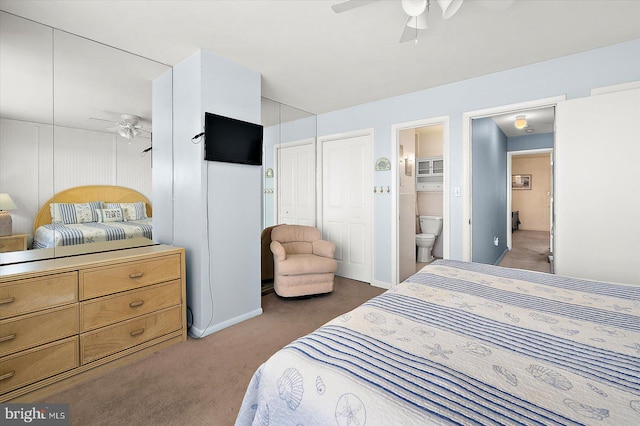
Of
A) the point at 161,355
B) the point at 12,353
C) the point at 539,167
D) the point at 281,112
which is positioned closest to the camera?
the point at 12,353

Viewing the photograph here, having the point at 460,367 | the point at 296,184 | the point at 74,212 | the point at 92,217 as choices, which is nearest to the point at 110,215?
the point at 92,217

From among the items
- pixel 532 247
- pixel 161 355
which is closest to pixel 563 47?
pixel 161 355

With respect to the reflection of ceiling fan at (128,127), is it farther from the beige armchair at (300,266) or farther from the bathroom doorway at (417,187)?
the bathroom doorway at (417,187)

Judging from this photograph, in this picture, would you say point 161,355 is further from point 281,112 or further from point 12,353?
point 281,112

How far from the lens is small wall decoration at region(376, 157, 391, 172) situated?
12.7 ft

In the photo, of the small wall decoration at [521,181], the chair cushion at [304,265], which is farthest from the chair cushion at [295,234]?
the small wall decoration at [521,181]

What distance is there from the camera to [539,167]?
8.88 metres

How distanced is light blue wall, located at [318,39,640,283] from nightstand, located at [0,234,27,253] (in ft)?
11.5

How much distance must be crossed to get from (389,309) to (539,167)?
10062 millimetres

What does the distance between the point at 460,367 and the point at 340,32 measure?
237cm

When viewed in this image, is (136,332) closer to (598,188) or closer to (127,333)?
(127,333)

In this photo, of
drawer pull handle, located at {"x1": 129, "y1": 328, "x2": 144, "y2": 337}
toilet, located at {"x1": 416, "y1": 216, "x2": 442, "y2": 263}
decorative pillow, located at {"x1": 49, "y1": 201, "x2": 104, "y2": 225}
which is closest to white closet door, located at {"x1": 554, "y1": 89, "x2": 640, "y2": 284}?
toilet, located at {"x1": 416, "y1": 216, "x2": 442, "y2": 263}

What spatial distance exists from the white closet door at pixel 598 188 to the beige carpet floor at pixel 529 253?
2427 millimetres

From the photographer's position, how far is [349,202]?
438 centimetres
